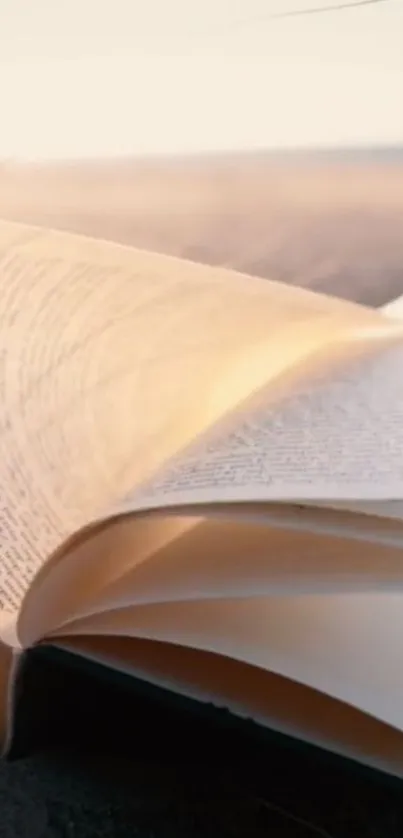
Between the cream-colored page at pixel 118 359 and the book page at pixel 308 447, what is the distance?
0.02 m

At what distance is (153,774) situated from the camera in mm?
293

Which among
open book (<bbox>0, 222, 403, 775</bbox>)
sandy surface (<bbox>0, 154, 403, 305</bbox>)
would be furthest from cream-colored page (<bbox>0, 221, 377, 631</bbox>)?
sandy surface (<bbox>0, 154, 403, 305</bbox>)

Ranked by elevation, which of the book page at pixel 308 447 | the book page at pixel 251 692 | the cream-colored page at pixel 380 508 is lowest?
the book page at pixel 251 692

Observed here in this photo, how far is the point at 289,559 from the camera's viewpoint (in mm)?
258

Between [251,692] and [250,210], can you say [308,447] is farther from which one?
[250,210]

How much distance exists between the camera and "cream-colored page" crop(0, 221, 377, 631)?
1.00 ft

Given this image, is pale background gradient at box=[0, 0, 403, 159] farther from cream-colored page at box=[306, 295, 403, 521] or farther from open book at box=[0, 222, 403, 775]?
Answer: cream-colored page at box=[306, 295, 403, 521]

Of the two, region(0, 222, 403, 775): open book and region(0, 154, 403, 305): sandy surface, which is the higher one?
region(0, 154, 403, 305): sandy surface

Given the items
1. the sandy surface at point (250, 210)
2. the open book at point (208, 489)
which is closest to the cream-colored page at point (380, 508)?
the open book at point (208, 489)

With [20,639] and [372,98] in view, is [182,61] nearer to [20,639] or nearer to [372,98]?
[372,98]

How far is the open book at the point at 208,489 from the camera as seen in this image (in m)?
0.25

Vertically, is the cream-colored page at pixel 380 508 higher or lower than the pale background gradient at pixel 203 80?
lower

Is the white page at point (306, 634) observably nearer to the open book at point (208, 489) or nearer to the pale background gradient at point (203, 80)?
the open book at point (208, 489)

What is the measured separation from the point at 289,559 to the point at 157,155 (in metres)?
0.24
